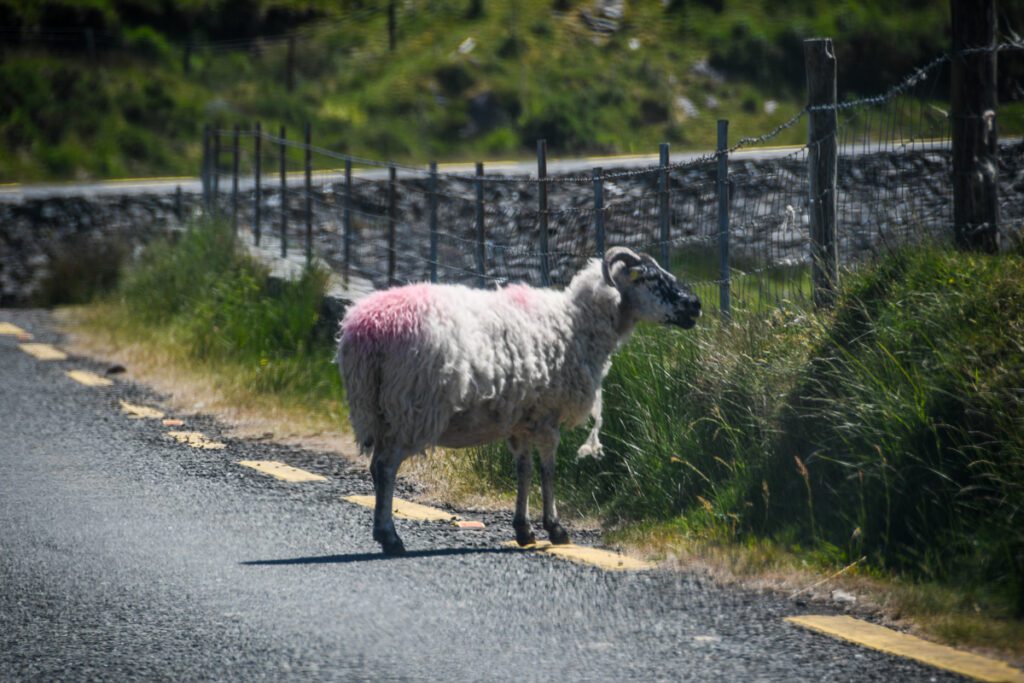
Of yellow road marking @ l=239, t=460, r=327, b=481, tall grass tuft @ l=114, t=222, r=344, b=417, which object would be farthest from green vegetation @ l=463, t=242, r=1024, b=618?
tall grass tuft @ l=114, t=222, r=344, b=417

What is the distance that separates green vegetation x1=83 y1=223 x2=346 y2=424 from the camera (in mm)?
13047

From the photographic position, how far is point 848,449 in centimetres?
764

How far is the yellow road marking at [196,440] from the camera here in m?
11.0

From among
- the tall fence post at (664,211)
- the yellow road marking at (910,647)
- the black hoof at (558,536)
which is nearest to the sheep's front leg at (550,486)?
the black hoof at (558,536)

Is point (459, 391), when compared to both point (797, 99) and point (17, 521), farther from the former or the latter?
point (797, 99)

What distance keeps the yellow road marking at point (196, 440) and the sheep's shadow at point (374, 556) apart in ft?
11.4

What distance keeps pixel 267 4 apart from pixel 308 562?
37217mm

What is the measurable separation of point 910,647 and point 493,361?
2.76m

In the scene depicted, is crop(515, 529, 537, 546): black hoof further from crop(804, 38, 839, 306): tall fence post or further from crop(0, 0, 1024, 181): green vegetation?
crop(0, 0, 1024, 181): green vegetation

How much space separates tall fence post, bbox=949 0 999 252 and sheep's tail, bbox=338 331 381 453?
3626mm

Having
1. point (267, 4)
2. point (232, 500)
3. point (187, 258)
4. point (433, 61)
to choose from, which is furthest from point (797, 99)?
point (232, 500)

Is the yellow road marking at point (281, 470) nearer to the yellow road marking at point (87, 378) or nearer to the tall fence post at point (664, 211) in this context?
the tall fence post at point (664, 211)

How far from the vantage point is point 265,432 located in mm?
11688

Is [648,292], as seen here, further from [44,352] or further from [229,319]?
[44,352]
